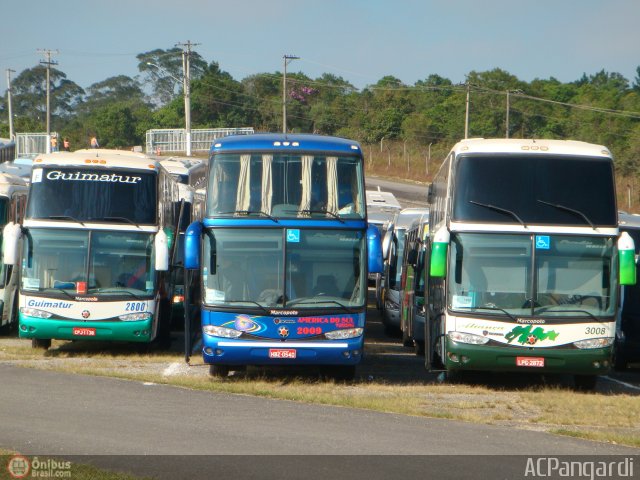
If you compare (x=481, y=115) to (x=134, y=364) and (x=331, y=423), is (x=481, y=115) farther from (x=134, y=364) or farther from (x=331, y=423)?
(x=331, y=423)

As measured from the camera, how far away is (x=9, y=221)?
24.5 meters

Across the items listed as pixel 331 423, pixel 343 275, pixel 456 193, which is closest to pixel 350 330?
pixel 343 275

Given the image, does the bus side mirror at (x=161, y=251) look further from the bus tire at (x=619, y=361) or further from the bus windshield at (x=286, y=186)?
the bus tire at (x=619, y=361)

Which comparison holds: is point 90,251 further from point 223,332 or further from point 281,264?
point 281,264

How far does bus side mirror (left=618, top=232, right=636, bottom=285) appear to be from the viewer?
53.3 ft

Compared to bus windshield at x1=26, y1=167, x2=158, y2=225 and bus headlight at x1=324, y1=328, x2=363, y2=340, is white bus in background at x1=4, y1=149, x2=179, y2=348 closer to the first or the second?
bus windshield at x1=26, y1=167, x2=158, y2=225

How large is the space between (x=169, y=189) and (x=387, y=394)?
9.01 metres

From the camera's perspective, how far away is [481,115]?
76188mm

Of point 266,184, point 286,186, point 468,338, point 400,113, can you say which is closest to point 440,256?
point 468,338

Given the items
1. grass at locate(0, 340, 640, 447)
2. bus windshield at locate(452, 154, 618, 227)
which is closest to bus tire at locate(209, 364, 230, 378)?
grass at locate(0, 340, 640, 447)
